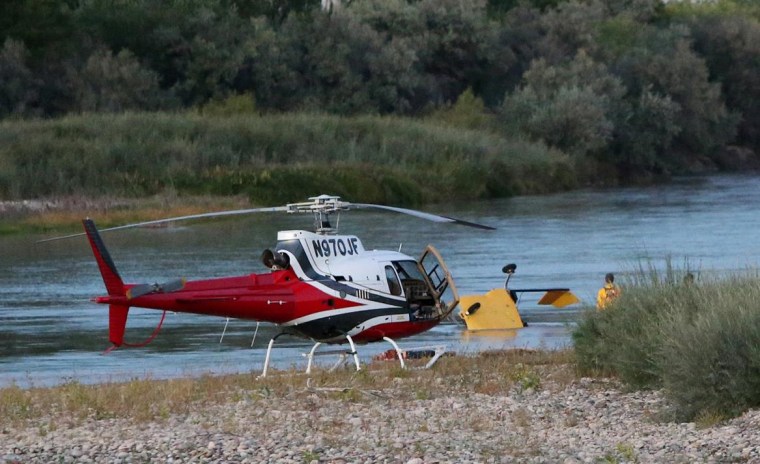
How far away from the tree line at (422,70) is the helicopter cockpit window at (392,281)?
42.2 m

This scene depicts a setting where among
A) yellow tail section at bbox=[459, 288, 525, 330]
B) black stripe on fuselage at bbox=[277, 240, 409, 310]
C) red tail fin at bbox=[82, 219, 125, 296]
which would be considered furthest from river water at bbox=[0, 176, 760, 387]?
red tail fin at bbox=[82, 219, 125, 296]

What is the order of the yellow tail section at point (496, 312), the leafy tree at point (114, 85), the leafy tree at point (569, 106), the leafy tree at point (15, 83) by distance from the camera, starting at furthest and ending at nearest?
the leafy tree at point (569, 106) → the leafy tree at point (114, 85) → the leafy tree at point (15, 83) → the yellow tail section at point (496, 312)

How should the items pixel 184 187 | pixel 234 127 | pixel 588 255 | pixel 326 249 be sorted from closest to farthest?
pixel 326 249 → pixel 588 255 → pixel 184 187 → pixel 234 127

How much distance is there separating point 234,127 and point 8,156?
392 inches

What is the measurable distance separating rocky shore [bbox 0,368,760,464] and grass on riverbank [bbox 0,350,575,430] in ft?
0.29

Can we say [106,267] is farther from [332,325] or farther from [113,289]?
[332,325]

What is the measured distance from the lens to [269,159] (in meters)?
53.5

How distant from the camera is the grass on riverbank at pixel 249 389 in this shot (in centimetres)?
1352

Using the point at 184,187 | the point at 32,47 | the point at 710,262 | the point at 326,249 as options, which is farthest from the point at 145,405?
the point at 32,47

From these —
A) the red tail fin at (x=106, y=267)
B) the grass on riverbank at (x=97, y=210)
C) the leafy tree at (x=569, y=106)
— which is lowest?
the grass on riverbank at (x=97, y=210)

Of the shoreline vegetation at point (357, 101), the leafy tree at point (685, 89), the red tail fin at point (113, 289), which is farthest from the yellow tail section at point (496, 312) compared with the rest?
the leafy tree at point (685, 89)

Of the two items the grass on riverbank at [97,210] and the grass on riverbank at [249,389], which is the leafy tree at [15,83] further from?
the grass on riverbank at [249,389]

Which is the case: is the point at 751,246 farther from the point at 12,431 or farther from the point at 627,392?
the point at 12,431

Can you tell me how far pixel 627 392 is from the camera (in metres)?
14.6
